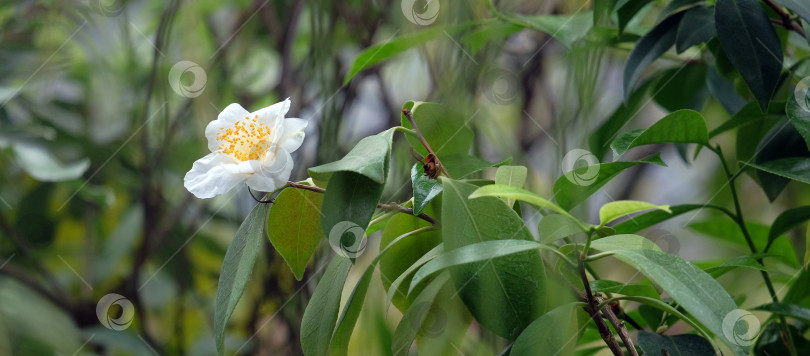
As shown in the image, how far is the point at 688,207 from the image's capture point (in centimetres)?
34

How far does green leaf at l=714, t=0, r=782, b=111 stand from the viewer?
0.96 feet

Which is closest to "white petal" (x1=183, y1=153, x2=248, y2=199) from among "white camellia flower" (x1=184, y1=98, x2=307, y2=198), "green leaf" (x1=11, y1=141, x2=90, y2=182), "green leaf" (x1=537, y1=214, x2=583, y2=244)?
"white camellia flower" (x1=184, y1=98, x2=307, y2=198)

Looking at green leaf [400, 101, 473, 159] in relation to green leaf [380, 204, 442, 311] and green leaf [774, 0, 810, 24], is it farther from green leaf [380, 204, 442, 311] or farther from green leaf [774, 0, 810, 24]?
green leaf [774, 0, 810, 24]

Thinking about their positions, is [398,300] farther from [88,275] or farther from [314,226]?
[88,275]

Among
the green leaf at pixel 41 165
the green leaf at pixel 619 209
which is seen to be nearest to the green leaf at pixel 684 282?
the green leaf at pixel 619 209

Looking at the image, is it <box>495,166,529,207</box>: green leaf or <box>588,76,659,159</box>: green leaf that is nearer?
<box>495,166,529,207</box>: green leaf

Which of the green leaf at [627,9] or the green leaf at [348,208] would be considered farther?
the green leaf at [627,9]

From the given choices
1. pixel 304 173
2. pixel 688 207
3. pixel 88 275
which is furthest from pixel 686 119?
pixel 88 275

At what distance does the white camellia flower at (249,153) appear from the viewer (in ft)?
0.79

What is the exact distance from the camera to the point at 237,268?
0.24m

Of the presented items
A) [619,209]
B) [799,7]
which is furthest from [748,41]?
[619,209]

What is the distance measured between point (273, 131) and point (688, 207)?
0.20m

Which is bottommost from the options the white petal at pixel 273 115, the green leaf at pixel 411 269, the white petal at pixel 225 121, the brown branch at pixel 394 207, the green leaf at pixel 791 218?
the green leaf at pixel 791 218

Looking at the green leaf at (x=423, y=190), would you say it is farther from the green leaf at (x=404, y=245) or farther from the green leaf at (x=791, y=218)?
the green leaf at (x=791, y=218)
